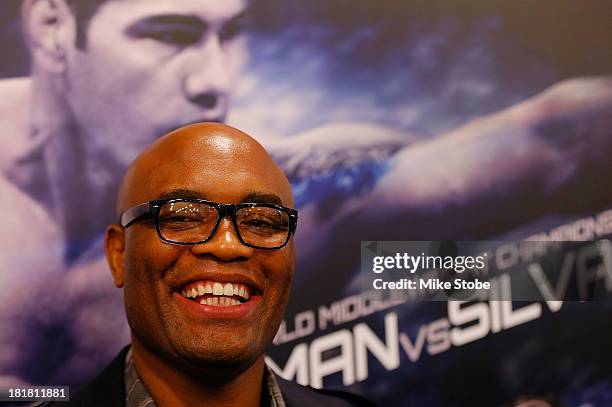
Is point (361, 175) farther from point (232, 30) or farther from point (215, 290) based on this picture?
point (215, 290)

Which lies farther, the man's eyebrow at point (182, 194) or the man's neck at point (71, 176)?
the man's neck at point (71, 176)

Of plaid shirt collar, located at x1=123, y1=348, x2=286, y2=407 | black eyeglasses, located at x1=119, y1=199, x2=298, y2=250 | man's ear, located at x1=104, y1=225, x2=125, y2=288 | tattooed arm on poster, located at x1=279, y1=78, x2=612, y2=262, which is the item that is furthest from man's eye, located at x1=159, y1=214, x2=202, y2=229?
tattooed arm on poster, located at x1=279, y1=78, x2=612, y2=262

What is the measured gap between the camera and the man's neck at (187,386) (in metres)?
0.91

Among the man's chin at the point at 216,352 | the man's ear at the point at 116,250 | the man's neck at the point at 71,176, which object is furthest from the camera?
the man's neck at the point at 71,176

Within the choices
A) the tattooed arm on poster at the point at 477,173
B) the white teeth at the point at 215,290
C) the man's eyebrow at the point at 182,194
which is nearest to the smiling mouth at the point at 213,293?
the white teeth at the point at 215,290

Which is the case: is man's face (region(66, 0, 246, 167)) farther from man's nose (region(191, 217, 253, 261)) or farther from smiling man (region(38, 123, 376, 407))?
man's nose (region(191, 217, 253, 261))

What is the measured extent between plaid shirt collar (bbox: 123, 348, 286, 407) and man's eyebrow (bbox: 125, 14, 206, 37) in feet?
3.17

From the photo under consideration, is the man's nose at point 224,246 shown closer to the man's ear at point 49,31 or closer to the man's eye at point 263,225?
the man's eye at point 263,225

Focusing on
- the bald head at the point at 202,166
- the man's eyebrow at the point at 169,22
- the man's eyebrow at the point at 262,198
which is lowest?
the man's eyebrow at the point at 262,198

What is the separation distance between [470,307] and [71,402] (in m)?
1.06

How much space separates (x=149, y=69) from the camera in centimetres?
168

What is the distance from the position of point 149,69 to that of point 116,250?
80 centimetres

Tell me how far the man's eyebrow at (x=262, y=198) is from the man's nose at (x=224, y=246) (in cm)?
5

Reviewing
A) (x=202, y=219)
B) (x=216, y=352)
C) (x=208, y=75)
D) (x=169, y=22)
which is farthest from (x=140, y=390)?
(x=169, y=22)
